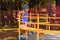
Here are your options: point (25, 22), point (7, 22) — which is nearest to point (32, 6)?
point (7, 22)

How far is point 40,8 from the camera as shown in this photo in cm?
2880

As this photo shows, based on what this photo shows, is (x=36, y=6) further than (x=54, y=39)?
Yes

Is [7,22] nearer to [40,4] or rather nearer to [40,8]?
[40,8]

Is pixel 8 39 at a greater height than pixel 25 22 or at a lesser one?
lesser

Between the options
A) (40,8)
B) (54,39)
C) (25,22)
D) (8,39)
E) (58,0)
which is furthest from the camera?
(40,8)

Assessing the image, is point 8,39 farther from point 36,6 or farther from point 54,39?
point 36,6

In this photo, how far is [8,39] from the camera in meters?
14.5

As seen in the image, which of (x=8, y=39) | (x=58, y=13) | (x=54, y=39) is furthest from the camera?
(x=58, y=13)

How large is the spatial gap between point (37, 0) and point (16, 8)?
2743 millimetres

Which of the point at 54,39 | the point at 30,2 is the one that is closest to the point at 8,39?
the point at 54,39

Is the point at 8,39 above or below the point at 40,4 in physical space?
below

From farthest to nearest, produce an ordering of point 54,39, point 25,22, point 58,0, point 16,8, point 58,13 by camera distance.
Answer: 1. point 16,8
2. point 58,0
3. point 58,13
4. point 54,39
5. point 25,22

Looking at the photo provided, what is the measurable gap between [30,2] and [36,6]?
2.99ft

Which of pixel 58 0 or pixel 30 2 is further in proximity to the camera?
pixel 30 2
